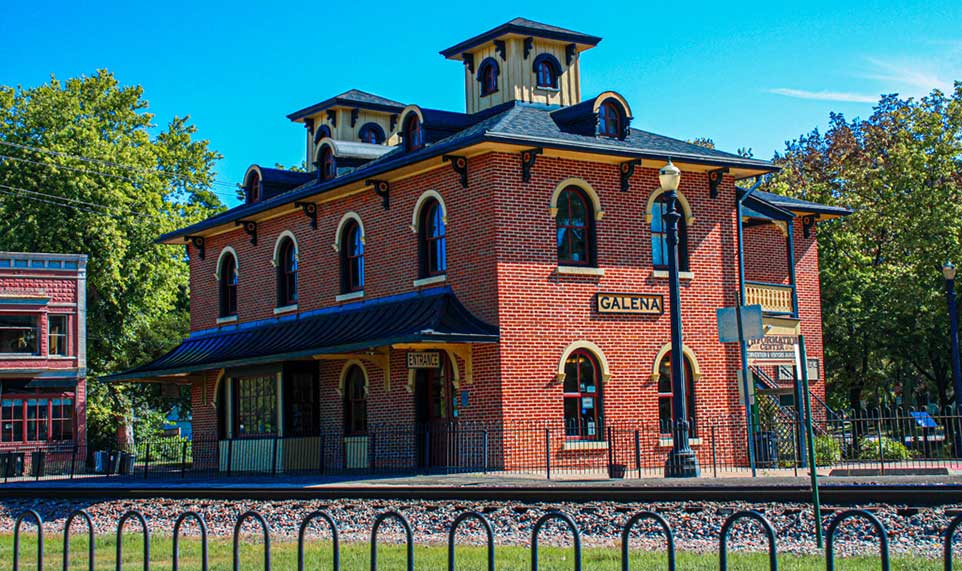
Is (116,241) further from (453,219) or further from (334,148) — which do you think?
(453,219)

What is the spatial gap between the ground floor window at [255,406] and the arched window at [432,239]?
19.2 ft

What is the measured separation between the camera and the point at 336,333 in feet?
89.4

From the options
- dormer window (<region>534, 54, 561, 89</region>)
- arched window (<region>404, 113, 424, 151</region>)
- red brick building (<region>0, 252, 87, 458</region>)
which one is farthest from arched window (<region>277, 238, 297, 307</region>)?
red brick building (<region>0, 252, 87, 458</region>)

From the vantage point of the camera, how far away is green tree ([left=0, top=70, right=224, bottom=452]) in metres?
47.1

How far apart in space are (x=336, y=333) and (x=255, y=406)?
5245mm

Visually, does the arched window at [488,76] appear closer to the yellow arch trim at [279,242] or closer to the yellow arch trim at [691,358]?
the yellow arch trim at [279,242]

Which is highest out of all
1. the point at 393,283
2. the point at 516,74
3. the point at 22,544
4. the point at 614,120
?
the point at 516,74

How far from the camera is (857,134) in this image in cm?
4775

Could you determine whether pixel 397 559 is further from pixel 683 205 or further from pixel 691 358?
pixel 683 205

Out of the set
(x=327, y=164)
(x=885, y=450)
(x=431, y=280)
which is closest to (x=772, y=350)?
(x=885, y=450)

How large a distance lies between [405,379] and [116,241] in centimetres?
2442

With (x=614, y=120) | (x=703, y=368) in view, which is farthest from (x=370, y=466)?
Result: (x=614, y=120)

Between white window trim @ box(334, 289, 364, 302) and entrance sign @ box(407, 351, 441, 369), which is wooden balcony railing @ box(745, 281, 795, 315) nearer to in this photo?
entrance sign @ box(407, 351, 441, 369)

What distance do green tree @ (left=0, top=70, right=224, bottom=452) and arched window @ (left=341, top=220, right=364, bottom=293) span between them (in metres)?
20.4
